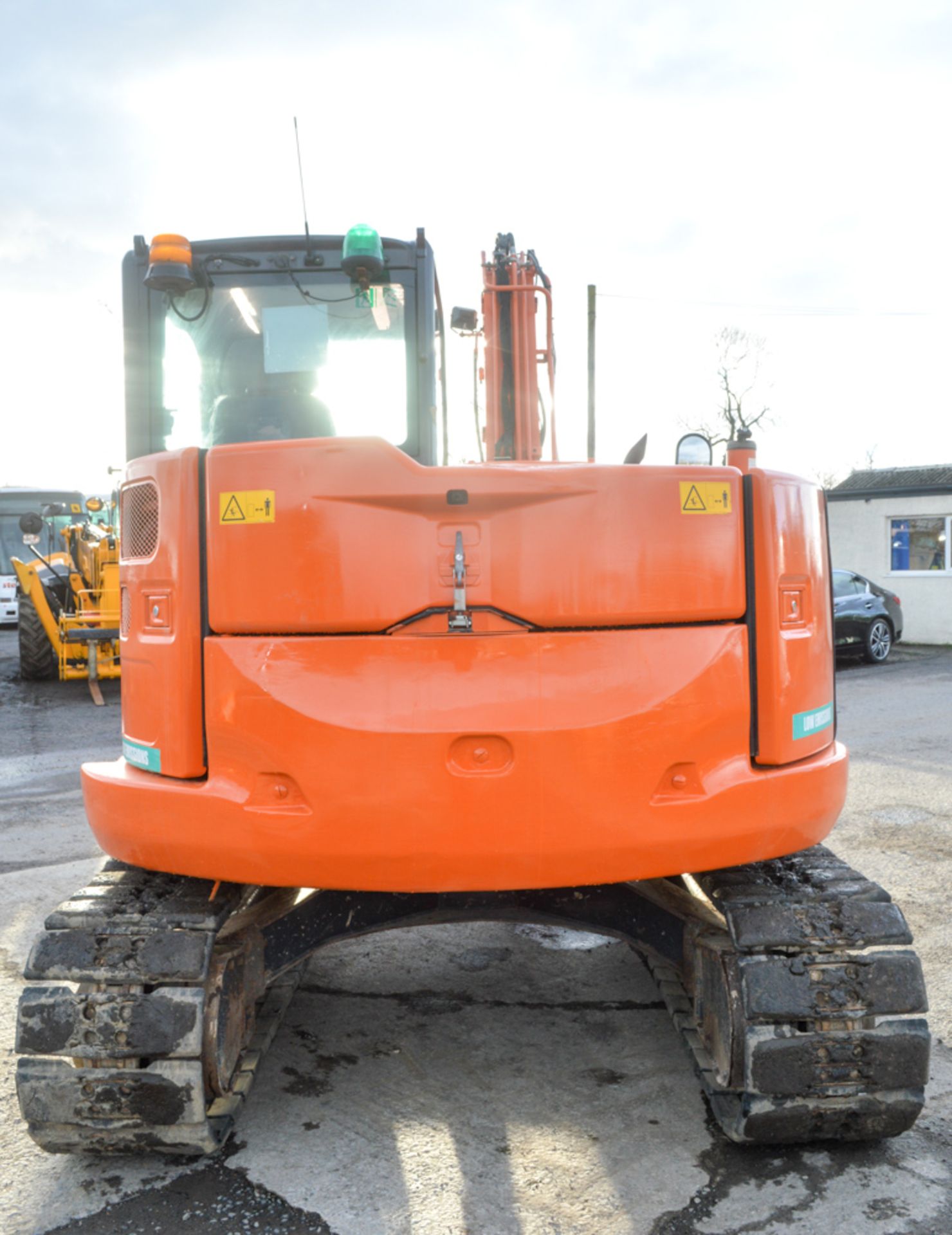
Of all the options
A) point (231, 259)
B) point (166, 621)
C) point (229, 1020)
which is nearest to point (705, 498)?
point (166, 621)

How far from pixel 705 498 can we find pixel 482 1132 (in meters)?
1.79

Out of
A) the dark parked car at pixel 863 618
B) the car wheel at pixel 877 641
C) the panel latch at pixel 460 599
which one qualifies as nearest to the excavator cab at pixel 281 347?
the panel latch at pixel 460 599

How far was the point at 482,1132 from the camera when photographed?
3.00 meters

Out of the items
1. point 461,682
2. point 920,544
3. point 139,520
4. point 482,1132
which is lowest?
point 482,1132

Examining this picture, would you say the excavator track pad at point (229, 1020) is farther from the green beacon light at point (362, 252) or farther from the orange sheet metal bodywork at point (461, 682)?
the green beacon light at point (362, 252)

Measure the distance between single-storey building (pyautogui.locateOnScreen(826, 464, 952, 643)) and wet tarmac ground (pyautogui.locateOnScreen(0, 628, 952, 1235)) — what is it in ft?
61.4

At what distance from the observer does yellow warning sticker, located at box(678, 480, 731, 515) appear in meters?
2.75

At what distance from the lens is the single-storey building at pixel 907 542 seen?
72.7ft

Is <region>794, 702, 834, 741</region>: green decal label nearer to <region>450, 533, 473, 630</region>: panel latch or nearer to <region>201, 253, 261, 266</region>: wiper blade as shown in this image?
<region>450, 533, 473, 630</region>: panel latch

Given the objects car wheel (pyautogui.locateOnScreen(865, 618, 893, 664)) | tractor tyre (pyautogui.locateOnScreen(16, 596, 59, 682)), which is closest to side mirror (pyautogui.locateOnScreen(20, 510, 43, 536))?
tractor tyre (pyautogui.locateOnScreen(16, 596, 59, 682))

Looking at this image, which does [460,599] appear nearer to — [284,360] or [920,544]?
[284,360]

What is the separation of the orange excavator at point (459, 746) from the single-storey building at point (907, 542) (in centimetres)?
2062

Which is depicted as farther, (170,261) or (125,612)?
(170,261)

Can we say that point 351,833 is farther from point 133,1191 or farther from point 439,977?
point 439,977
